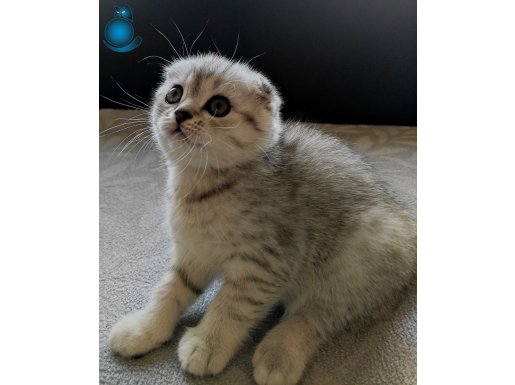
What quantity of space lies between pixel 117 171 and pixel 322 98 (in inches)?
30.7

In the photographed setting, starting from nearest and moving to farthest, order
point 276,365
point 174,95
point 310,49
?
point 276,365, point 174,95, point 310,49

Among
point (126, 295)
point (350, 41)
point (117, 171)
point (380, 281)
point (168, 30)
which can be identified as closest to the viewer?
point (380, 281)

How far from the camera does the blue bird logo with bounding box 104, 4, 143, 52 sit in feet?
2.69

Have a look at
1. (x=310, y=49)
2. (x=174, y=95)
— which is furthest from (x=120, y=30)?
(x=310, y=49)

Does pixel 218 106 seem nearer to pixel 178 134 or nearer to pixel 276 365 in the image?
pixel 178 134

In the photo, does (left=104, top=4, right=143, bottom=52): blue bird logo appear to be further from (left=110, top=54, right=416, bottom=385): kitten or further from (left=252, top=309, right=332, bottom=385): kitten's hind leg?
(left=252, top=309, right=332, bottom=385): kitten's hind leg

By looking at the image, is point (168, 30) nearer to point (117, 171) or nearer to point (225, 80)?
point (225, 80)

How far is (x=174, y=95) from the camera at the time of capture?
3.00 ft

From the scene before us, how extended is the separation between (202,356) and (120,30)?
618 millimetres

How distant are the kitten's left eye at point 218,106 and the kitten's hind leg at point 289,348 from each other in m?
0.43

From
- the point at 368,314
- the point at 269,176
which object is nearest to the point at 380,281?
the point at 368,314

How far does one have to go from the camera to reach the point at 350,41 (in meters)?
1.36

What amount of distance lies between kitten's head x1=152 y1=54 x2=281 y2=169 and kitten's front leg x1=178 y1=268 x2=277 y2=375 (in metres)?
0.24

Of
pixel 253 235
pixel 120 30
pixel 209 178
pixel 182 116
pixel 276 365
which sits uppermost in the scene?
pixel 120 30
